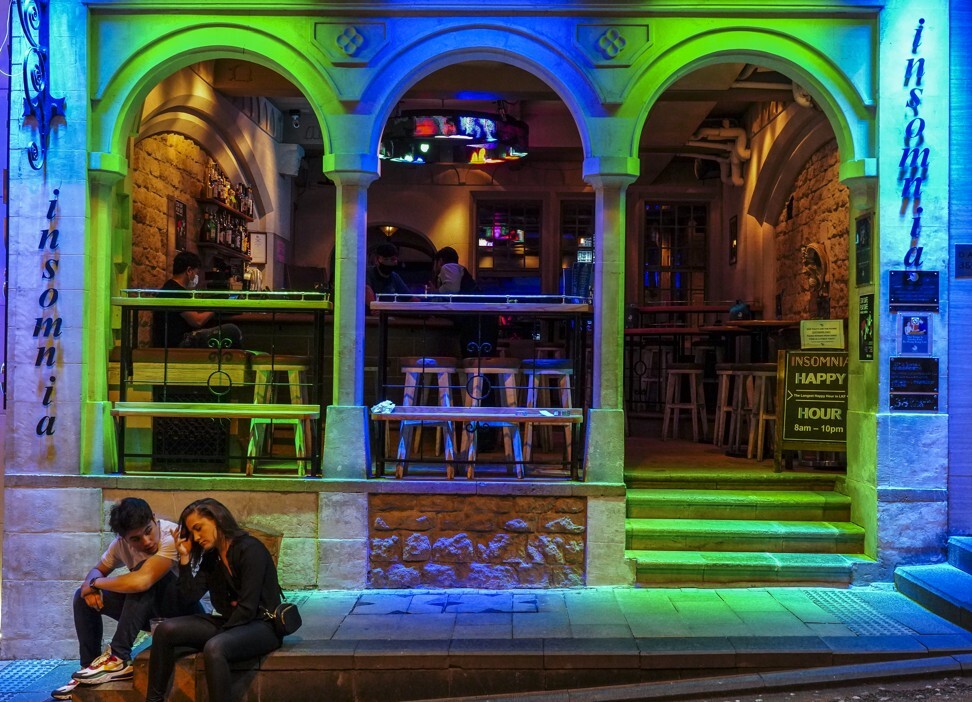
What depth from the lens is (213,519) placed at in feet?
17.1

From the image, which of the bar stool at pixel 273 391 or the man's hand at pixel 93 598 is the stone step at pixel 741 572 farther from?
the man's hand at pixel 93 598

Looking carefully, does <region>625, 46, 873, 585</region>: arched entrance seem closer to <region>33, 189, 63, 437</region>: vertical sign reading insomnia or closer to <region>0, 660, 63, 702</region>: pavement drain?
<region>0, 660, 63, 702</region>: pavement drain

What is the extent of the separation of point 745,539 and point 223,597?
11.5ft

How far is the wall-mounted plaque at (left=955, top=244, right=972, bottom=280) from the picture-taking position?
263 inches

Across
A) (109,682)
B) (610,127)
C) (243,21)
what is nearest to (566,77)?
(610,127)

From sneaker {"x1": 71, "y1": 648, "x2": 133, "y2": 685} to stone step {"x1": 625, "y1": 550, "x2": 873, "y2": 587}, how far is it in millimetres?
3223

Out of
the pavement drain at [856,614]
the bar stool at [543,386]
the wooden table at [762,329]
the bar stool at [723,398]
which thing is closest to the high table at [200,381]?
the bar stool at [543,386]

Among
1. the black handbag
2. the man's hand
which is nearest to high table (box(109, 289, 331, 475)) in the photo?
the man's hand

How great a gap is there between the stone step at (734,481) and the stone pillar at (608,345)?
2.28 ft

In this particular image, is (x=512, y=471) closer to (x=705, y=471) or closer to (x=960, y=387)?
(x=705, y=471)

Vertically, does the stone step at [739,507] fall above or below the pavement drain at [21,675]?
above

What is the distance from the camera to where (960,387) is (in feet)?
22.1

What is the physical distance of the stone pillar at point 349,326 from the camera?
681 cm

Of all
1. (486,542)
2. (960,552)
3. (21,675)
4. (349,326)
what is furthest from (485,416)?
(21,675)
